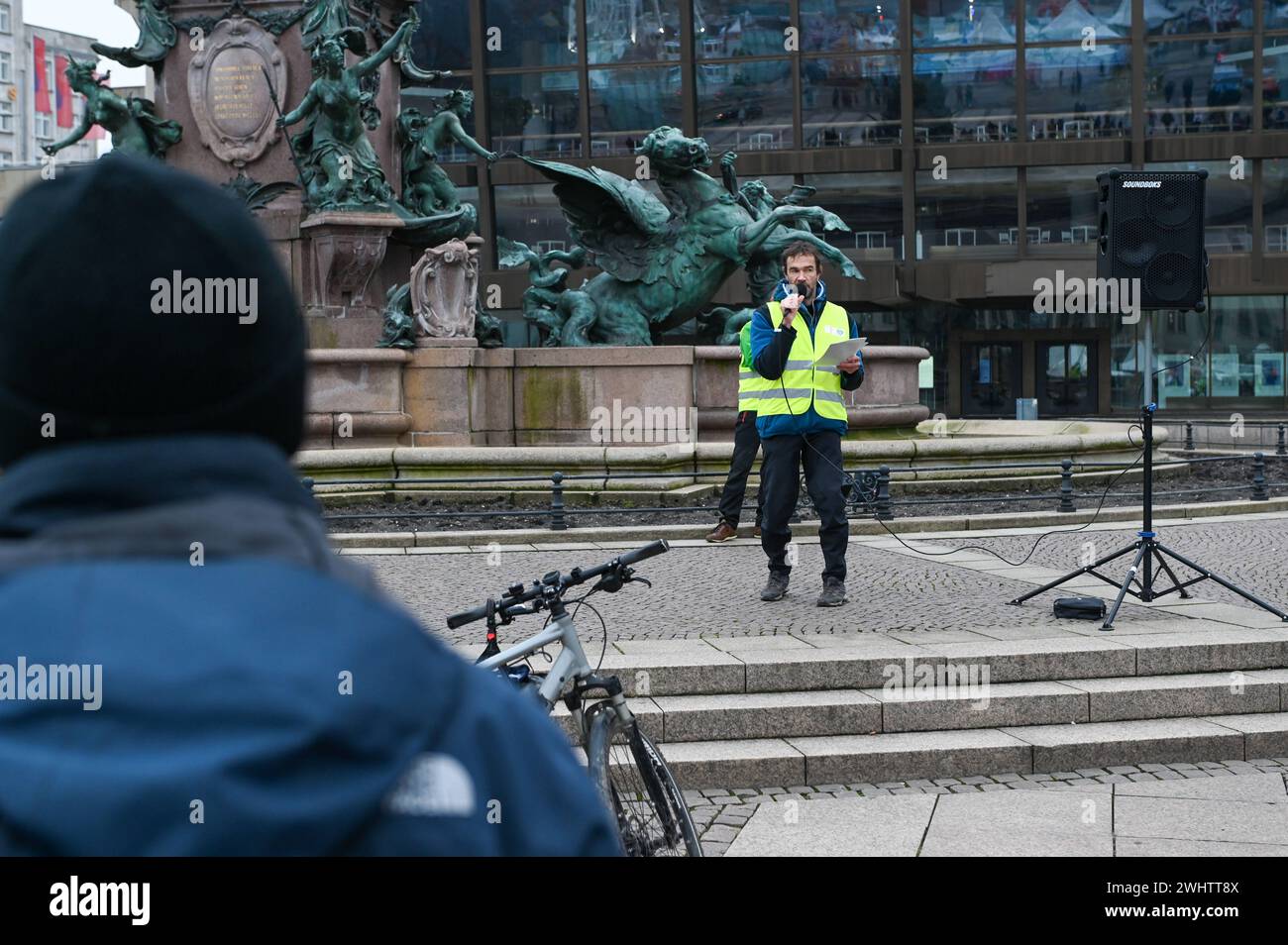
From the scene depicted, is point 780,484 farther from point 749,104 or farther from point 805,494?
point 749,104

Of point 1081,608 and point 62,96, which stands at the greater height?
point 62,96

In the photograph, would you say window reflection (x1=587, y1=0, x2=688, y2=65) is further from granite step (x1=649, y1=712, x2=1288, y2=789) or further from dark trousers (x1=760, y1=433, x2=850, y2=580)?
granite step (x1=649, y1=712, x2=1288, y2=789)

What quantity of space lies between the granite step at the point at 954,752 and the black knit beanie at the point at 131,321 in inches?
214

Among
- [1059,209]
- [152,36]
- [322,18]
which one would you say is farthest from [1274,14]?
[152,36]

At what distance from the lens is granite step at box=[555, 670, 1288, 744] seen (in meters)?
7.03

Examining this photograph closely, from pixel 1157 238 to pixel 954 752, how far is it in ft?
12.2

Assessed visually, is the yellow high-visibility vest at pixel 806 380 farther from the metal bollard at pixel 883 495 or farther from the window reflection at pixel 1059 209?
the window reflection at pixel 1059 209

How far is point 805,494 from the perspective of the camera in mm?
15617

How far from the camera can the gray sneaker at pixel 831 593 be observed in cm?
931

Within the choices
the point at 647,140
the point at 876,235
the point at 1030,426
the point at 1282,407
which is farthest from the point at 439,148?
the point at 1282,407

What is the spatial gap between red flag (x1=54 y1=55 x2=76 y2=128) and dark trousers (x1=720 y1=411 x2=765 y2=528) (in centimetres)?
8835

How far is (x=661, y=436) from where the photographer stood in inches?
717

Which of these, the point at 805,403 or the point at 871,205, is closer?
the point at 805,403

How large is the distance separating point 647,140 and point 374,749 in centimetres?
1774
